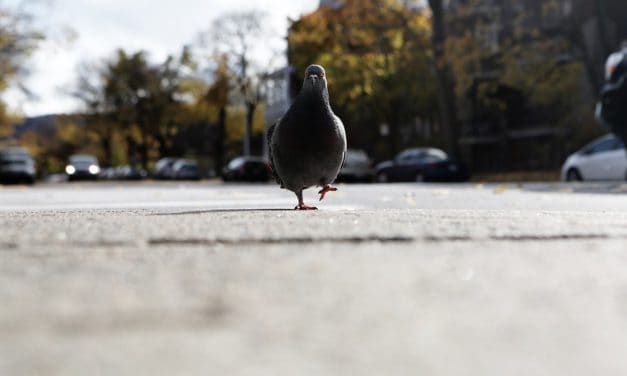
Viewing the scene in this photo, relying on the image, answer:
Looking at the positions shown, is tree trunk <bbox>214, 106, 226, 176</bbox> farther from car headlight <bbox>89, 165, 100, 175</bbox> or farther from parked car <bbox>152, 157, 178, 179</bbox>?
car headlight <bbox>89, 165, 100, 175</bbox>

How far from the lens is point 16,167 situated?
3994cm

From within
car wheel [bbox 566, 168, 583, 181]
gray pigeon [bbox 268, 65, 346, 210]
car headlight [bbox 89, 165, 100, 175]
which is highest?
gray pigeon [bbox 268, 65, 346, 210]

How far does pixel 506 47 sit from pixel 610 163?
14989 mm

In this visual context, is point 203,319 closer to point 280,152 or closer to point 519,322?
point 519,322

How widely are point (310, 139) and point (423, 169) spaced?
75.6 feet

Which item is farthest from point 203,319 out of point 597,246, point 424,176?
point 424,176

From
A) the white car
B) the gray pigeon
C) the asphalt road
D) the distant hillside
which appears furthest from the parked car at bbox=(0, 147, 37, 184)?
the distant hillside

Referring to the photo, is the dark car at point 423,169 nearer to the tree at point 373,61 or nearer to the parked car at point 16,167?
the tree at point 373,61

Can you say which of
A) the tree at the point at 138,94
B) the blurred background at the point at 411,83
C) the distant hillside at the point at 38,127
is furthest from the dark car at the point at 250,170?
the distant hillside at the point at 38,127

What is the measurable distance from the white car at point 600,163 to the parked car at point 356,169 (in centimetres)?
959

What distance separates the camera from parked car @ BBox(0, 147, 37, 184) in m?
39.5

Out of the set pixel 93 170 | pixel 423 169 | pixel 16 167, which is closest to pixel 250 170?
pixel 16 167

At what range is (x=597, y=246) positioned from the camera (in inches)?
162

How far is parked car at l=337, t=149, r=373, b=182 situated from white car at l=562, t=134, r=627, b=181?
9589 millimetres
